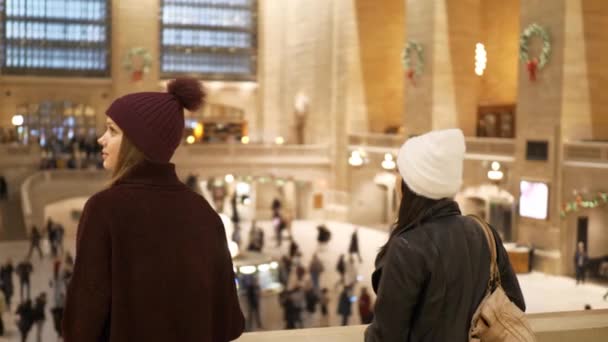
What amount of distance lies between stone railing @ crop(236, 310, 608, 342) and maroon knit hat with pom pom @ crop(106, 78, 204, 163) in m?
1.22

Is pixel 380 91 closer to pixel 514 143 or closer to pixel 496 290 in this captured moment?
pixel 514 143

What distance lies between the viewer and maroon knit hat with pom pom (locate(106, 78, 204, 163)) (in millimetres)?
2393

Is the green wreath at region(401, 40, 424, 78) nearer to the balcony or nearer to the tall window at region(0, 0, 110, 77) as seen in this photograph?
the balcony

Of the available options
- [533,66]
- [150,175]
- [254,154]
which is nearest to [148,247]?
[150,175]

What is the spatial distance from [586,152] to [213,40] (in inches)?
976

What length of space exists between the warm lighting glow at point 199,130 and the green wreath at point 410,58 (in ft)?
49.2

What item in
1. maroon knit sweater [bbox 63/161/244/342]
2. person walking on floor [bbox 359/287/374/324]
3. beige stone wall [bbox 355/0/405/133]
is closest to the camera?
maroon knit sweater [bbox 63/161/244/342]

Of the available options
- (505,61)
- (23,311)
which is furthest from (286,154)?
(23,311)

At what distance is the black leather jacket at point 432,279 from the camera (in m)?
2.45

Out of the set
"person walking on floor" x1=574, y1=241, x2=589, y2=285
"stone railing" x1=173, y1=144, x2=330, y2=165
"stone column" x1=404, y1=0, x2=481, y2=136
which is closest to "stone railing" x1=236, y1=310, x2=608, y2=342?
"person walking on floor" x1=574, y1=241, x2=589, y2=285

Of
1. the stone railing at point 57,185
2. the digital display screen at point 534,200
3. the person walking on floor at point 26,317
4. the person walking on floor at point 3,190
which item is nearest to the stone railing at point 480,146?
the digital display screen at point 534,200

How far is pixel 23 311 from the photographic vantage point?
549 inches

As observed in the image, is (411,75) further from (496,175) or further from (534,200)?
(534,200)

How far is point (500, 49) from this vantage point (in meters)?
31.3
